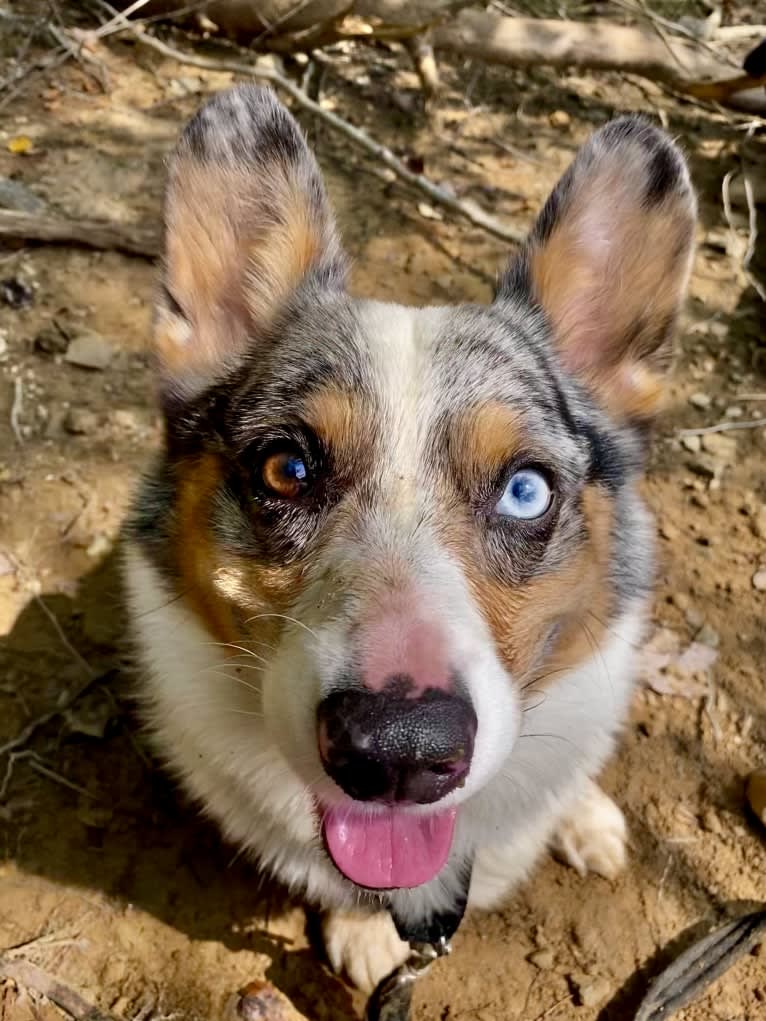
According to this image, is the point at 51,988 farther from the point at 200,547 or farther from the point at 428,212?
the point at 428,212

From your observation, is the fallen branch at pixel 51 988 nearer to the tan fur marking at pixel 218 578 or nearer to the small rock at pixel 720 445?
the tan fur marking at pixel 218 578

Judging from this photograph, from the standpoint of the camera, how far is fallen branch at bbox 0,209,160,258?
4.62 metres

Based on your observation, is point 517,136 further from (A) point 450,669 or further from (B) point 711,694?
(A) point 450,669

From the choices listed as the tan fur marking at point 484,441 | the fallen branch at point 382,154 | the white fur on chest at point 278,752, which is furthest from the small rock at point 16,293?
the tan fur marking at point 484,441

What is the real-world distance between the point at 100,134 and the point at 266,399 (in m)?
3.88

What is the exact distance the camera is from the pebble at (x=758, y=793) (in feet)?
10.9

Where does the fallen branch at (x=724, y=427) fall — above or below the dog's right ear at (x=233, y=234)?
below

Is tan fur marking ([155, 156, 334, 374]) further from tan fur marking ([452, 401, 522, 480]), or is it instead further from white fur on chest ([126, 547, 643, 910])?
tan fur marking ([452, 401, 522, 480])

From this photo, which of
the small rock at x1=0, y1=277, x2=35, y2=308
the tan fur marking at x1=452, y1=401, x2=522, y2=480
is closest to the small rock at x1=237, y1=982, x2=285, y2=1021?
the tan fur marking at x1=452, y1=401, x2=522, y2=480

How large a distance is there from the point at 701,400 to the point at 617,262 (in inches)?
89.7

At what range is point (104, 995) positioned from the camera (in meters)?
2.81

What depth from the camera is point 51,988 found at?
2.75 metres

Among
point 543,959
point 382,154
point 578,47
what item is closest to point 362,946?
point 543,959

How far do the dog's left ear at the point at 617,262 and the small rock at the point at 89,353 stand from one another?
2347mm
